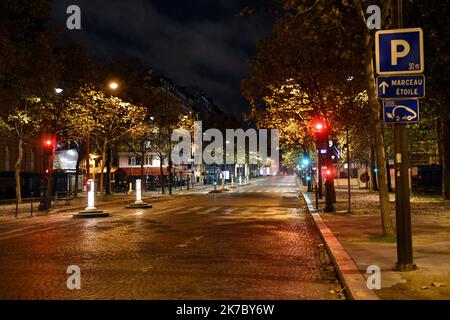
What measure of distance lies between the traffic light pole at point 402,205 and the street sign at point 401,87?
0.52m

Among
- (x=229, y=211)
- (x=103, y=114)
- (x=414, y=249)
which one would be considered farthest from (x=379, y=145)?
(x=103, y=114)

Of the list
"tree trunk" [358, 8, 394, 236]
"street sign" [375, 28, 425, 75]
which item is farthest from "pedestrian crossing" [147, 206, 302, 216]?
"street sign" [375, 28, 425, 75]

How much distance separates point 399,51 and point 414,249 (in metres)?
4.50

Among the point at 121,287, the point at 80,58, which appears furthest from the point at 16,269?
the point at 80,58

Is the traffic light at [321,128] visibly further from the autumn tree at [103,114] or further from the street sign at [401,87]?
the street sign at [401,87]

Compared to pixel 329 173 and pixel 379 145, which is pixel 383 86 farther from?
pixel 329 173

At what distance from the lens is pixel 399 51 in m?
9.22

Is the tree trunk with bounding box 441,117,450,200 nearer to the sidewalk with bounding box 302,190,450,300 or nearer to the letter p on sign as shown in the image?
the sidewalk with bounding box 302,190,450,300

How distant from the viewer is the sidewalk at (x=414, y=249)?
7684 millimetres

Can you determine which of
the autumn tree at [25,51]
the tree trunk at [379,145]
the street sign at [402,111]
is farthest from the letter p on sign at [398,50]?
the autumn tree at [25,51]

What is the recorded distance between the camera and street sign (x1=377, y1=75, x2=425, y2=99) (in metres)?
9.16

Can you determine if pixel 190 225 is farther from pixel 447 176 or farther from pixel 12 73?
pixel 447 176

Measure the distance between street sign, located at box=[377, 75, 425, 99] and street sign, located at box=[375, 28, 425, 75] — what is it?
0.33 ft

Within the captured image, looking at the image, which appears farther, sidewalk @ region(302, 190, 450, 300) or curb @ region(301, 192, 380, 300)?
sidewalk @ region(302, 190, 450, 300)
